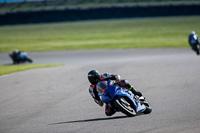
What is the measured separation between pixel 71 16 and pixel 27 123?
3874cm

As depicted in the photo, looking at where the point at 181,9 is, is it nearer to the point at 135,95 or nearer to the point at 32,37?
the point at 32,37

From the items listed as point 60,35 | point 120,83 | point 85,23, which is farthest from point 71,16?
point 120,83

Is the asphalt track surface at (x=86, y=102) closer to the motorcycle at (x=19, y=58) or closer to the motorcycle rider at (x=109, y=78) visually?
the motorcycle rider at (x=109, y=78)

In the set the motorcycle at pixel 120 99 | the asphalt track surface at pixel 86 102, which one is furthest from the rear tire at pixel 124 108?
the asphalt track surface at pixel 86 102

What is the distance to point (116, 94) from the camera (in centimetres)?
734

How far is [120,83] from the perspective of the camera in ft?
24.8

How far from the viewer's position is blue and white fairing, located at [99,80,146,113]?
24.1ft

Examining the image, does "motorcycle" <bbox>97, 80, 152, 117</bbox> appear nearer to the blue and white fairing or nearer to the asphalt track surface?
the blue and white fairing

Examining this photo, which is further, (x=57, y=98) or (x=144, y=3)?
(x=144, y=3)

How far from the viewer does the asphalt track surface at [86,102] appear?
22.1 feet

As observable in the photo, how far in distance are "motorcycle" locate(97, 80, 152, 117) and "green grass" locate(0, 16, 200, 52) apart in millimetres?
23487

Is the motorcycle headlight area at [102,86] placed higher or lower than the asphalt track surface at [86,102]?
higher

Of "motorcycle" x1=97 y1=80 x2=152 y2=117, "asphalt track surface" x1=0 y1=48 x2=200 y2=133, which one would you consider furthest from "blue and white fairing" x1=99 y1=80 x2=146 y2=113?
"asphalt track surface" x1=0 y1=48 x2=200 y2=133

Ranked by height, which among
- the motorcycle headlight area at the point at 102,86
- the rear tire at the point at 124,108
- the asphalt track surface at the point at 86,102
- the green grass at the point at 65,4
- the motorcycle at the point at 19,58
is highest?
the motorcycle headlight area at the point at 102,86
